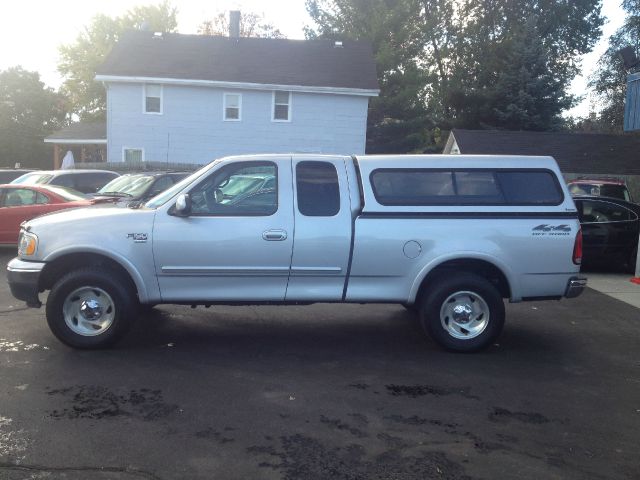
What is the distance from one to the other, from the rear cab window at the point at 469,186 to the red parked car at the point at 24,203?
302 inches

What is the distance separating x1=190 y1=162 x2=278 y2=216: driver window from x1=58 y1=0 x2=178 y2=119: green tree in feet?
156

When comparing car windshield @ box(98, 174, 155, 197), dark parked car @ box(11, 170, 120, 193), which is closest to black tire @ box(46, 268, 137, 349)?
car windshield @ box(98, 174, 155, 197)

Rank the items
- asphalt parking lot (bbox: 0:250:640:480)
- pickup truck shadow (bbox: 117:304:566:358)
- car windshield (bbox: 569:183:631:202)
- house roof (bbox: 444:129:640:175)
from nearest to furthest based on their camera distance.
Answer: asphalt parking lot (bbox: 0:250:640:480)
pickup truck shadow (bbox: 117:304:566:358)
car windshield (bbox: 569:183:631:202)
house roof (bbox: 444:129:640:175)

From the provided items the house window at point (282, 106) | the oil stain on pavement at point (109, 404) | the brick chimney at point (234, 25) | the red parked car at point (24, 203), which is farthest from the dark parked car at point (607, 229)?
the brick chimney at point (234, 25)

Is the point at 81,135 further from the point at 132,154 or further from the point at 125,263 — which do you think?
the point at 125,263

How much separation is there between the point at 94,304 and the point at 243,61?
2280cm

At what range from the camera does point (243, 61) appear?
27.8 m

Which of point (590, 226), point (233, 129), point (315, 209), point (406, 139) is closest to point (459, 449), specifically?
point (315, 209)

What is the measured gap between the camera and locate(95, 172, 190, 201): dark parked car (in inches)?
512

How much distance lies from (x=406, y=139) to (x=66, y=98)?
32.3 meters

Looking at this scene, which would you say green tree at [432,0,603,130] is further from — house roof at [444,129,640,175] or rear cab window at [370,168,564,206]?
rear cab window at [370,168,564,206]

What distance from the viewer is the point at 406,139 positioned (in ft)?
117

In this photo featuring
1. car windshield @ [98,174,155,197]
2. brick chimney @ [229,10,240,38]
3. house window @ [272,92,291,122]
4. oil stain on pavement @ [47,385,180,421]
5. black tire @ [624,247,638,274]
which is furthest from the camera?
brick chimney @ [229,10,240,38]

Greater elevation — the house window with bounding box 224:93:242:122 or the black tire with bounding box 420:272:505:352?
the house window with bounding box 224:93:242:122
